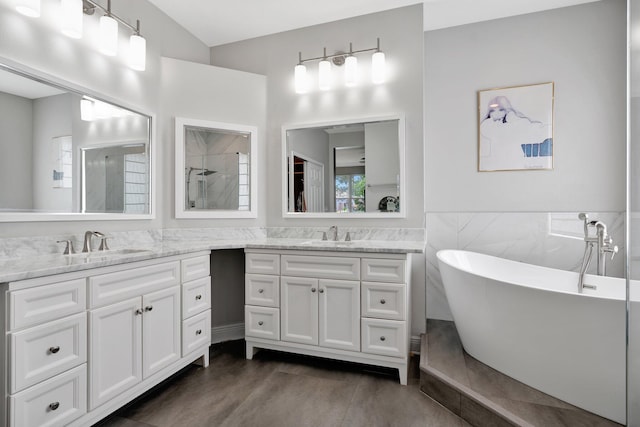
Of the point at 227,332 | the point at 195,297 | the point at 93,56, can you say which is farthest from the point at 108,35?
the point at 227,332

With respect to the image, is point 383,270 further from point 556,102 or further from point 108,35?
point 108,35

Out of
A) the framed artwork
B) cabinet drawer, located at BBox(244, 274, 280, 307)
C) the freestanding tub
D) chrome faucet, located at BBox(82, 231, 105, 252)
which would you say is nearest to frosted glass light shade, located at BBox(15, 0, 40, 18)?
chrome faucet, located at BBox(82, 231, 105, 252)

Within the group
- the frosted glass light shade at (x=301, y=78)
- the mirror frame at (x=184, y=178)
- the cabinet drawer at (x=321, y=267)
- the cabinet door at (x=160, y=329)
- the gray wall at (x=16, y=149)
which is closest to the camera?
the gray wall at (x=16, y=149)

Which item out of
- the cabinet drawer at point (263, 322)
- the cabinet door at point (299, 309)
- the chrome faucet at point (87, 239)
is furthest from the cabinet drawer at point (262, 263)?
the chrome faucet at point (87, 239)

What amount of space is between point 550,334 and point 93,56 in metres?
3.15

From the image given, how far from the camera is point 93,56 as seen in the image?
2088 millimetres

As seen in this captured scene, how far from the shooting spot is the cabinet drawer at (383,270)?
207 cm

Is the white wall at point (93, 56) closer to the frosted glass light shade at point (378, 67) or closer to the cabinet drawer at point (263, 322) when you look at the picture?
the cabinet drawer at point (263, 322)

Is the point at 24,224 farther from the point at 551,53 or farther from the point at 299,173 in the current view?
the point at 551,53

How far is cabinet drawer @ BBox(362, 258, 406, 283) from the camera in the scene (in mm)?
2070

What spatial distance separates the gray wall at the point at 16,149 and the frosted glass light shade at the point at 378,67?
7.43 ft

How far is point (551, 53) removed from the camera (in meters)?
2.68

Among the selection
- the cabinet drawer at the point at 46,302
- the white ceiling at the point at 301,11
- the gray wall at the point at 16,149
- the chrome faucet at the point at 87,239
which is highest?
the white ceiling at the point at 301,11

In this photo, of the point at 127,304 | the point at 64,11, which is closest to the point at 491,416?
the point at 127,304
